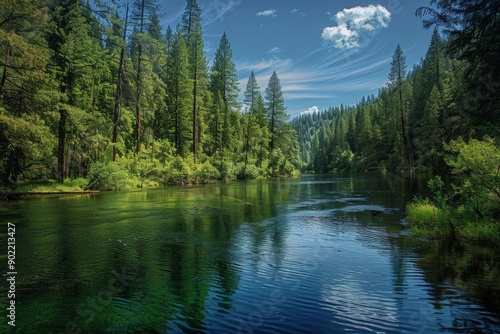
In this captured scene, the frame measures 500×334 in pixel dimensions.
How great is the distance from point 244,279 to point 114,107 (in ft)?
111

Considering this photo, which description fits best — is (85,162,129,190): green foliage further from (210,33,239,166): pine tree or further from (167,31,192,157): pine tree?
(210,33,239,166): pine tree

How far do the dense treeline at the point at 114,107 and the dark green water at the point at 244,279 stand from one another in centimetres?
1030

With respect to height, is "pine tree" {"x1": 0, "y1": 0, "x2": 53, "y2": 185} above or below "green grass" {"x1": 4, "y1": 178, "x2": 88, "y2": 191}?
above

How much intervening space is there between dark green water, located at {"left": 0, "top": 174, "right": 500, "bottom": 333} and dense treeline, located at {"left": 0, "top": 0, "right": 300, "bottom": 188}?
1030cm

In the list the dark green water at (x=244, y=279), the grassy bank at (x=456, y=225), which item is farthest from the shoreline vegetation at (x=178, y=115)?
the dark green water at (x=244, y=279)

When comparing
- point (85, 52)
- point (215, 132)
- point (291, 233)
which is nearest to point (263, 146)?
point (215, 132)

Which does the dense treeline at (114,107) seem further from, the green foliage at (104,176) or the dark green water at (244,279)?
the dark green water at (244,279)

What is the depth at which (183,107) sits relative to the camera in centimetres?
5084

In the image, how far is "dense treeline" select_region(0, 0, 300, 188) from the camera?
20.5m

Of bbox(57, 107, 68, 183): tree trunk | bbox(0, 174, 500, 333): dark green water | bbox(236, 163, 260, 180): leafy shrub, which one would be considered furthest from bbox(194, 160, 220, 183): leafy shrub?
bbox(0, 174, 500, 333): dark green water

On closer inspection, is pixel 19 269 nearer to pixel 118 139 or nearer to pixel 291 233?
pixel 291 233

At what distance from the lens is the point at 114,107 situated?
121ft

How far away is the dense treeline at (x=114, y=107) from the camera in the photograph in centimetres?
2050

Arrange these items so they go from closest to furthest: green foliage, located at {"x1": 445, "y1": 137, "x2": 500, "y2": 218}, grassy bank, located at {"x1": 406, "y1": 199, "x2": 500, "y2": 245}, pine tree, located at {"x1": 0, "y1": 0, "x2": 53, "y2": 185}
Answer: grassy bank, located at {"x1": 406, "y1": 199, "x2": 500, "y2": 245} < green foliage, located at {"x1": 445, "y1": 137, "x2": 500, "y2": 218} < pine tree, located at {"x1": 0, "y1": 0, "x2": 53, "y2": 185}
